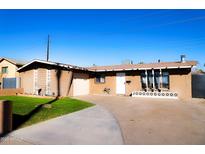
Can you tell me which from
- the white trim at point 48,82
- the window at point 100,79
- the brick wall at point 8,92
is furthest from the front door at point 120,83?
the brick wall at point 8,92

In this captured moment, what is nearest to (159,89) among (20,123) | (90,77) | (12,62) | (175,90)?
(175,90)

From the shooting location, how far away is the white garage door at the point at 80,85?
1878 cm

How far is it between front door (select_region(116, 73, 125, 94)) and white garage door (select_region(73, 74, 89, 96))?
345cm

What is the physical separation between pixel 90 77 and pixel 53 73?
4282mm

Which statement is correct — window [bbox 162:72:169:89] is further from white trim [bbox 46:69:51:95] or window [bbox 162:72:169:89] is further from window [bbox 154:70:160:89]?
white trim [bbox 46:69:51:95]

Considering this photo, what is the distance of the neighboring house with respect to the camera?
25188mm

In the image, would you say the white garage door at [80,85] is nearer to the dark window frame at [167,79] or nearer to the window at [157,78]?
the window at [157,78]

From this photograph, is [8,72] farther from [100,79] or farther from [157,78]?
[157,78]

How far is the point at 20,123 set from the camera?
23.2 feet

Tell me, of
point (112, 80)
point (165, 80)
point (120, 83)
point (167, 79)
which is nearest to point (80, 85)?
point (112, 80)

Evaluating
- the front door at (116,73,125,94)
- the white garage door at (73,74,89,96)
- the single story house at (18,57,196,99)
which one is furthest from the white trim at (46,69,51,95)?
the front door at (116,73,125,94)
